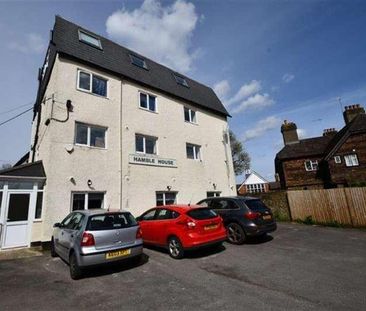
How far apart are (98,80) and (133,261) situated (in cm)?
946

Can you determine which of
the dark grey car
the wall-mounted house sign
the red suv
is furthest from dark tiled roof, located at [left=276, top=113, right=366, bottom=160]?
the red suv

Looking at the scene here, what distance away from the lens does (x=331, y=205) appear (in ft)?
44.7

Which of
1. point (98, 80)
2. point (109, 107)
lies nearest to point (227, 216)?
point (109, 107)

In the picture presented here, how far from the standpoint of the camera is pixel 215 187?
16.8 m

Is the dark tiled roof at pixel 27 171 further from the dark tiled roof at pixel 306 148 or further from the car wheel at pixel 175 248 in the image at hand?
the dark tiled roof at pixel 306 148

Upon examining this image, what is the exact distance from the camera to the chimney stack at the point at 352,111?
89.9 feet

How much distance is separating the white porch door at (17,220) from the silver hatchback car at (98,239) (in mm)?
3905

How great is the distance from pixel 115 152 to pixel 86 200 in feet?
8.80

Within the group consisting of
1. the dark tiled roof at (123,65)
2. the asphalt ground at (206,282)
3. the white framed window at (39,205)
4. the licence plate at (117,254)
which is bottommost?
the asphalt ground at (206,282)

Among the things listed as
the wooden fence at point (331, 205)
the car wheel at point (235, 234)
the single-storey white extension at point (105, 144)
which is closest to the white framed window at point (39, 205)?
the single-storey white extension at point (105, 144)

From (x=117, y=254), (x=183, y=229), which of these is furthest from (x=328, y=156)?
(x=117, y=254)

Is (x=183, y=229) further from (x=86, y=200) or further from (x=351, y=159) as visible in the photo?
(x=351, y=159)

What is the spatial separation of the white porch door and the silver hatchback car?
391cm

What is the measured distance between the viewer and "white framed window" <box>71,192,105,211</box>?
33.6 feet
